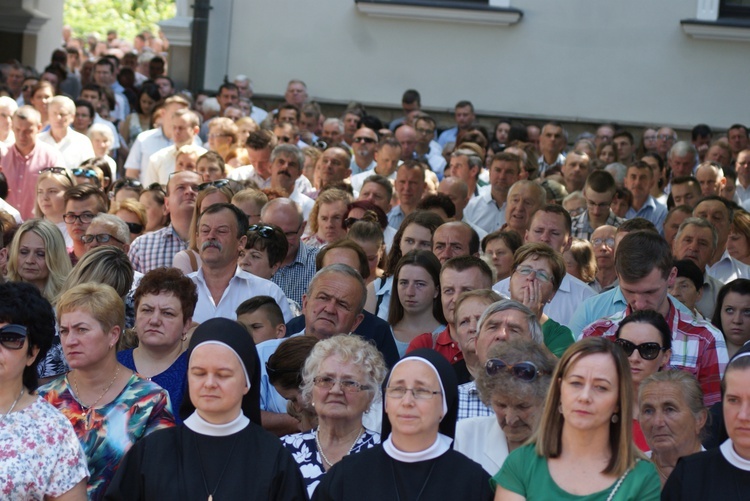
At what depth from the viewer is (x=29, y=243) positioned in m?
7.73

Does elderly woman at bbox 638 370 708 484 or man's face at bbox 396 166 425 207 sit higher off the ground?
man's face at bbox 396 166 425 207

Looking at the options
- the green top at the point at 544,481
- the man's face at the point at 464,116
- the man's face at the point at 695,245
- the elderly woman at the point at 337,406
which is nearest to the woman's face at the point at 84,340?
the elderly woman at the point at 337,406

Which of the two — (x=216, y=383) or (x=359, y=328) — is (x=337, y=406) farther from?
(x=359, y=328)

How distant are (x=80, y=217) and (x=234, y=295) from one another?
1.59 metres

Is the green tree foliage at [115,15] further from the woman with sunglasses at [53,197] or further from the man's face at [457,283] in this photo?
the man's face at [457,283]

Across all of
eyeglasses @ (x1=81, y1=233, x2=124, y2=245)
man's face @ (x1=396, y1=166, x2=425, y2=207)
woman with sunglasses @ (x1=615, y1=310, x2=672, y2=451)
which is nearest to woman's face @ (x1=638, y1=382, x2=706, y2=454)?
woman with sunglasses @ (x1=615, y1=310, x2=672, y2=451)

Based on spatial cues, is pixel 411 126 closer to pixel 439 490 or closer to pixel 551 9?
pixel 551 9

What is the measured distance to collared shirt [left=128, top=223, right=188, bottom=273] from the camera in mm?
9281

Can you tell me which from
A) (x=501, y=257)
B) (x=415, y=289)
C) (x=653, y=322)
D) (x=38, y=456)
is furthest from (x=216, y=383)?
(x=501, y=257)

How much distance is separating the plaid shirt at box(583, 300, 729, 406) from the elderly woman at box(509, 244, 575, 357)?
7.7 inches

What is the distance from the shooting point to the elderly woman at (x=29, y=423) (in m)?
4.83

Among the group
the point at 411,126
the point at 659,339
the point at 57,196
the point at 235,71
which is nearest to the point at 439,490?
the point at 659,339

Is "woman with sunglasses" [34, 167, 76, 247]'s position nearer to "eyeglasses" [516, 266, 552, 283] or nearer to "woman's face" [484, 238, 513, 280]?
"woman's face" [484, 238, 513, 280]

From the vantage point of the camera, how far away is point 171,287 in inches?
256
